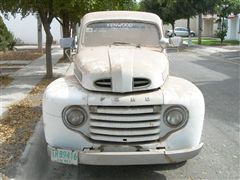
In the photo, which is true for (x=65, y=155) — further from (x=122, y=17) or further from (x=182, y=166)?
(x=122, y=17)

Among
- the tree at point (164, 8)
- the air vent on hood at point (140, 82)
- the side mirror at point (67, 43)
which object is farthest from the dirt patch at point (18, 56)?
the air vent on hood at point (140, 82)

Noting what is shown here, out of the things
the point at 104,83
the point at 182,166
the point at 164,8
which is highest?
the point at 164,8

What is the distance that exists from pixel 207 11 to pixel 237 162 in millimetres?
34276

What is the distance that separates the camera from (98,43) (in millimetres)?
7219

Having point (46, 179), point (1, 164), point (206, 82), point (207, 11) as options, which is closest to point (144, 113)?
point (46, 179)

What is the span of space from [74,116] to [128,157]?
2.58ft

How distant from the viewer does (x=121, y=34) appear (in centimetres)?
732

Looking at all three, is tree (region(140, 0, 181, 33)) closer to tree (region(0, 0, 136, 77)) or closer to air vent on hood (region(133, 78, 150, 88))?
tree (region(0, 0, 136, 77))

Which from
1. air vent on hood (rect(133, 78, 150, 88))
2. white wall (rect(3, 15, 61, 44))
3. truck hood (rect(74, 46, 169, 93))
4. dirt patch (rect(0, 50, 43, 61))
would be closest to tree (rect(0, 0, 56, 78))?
truck hood (rect(74, 46, 169, 93))

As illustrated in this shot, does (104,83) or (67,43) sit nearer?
(104,83)

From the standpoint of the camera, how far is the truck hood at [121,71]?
536 cm

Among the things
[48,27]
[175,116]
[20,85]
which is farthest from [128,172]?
[48,27]

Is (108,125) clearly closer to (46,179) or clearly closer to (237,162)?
(46,179)

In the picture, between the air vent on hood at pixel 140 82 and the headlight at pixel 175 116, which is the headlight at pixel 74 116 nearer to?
the air vent on hood at pixel 140 82
